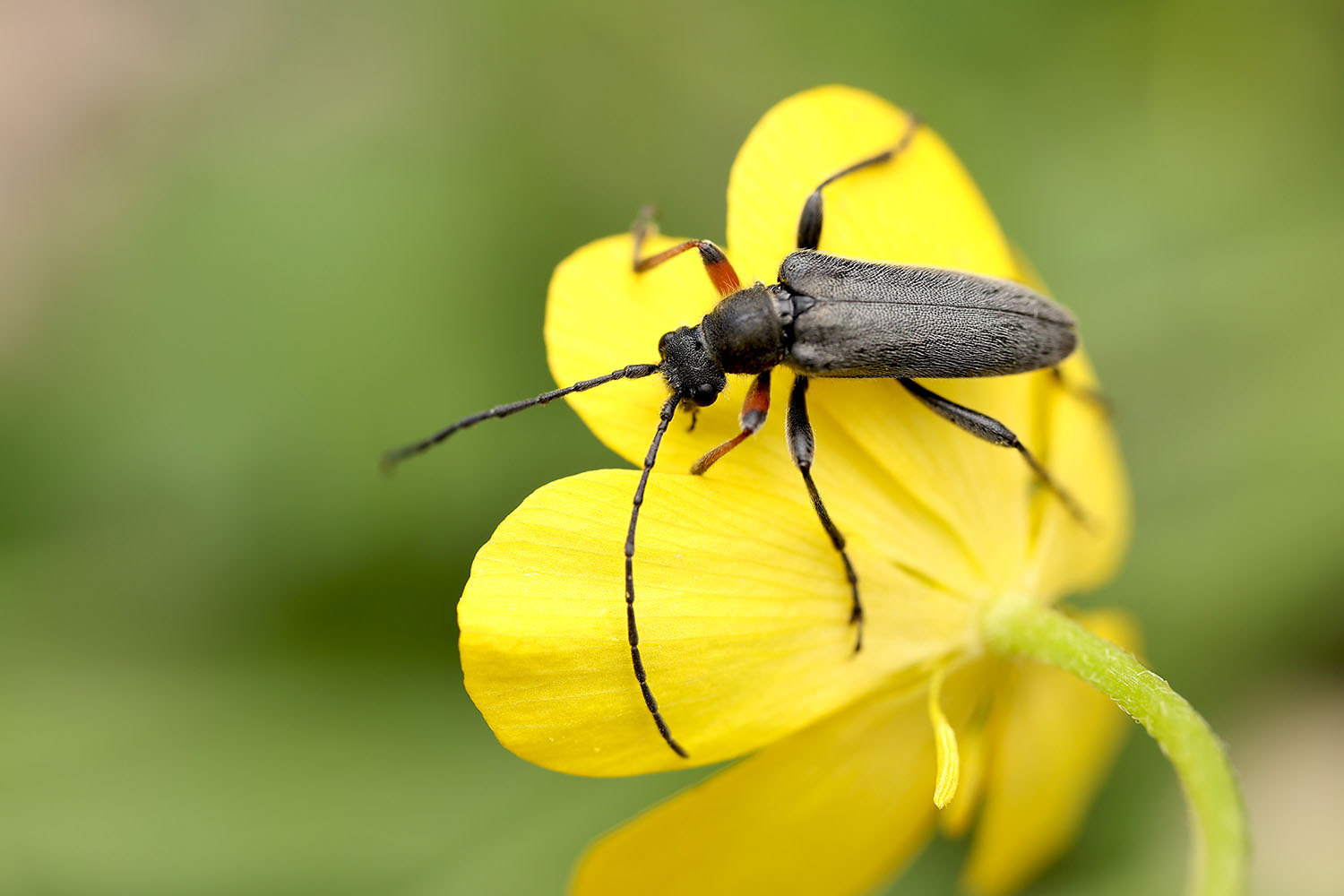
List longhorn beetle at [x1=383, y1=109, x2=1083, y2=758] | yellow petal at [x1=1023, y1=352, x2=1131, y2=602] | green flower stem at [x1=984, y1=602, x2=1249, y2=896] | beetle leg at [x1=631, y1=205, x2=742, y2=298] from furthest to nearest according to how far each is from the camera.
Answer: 1. yellow petal at [x1=1023, y1=352, x2=1131, y2=602]
2. beetle leg at [x1=631, y1=205, x2=742, y2=298]
3. longhorn beetle at [x1=383, y1=109, x2=1083, y2=758]
4. green flower stem at [x1=984, y1=602, x2=1249, y2=896]

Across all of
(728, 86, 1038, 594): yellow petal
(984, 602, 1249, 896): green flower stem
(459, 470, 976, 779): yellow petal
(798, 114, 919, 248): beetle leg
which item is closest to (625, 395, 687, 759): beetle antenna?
(459, 470, 976, 779): yellow petal

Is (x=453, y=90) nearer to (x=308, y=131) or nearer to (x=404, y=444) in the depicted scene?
(x=308, y=131)

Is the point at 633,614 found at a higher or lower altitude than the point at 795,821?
higher

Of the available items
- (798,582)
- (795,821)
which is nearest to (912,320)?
(798,582)

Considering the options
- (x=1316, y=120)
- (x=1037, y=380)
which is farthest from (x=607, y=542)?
(x=1316, y=120)

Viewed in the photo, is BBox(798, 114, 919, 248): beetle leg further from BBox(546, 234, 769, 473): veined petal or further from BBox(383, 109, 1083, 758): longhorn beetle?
BBox(546, 234, 769, 473): veined petal

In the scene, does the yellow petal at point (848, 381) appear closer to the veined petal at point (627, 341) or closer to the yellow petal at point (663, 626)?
the veined petal at point (627, 341)

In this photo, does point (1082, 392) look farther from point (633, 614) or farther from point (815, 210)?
point (633, 614)
